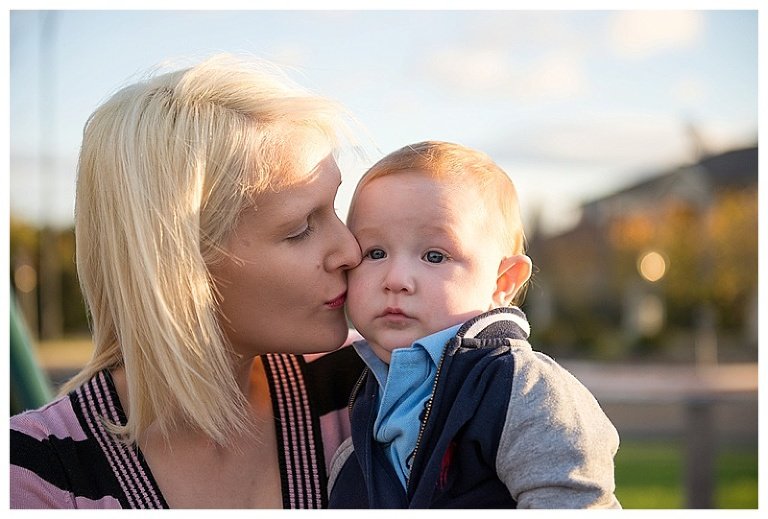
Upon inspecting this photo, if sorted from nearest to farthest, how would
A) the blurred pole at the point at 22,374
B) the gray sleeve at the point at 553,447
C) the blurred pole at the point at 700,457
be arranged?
1. the gray sleeve at the point at 553,447
2. the blurred pole at the point at 22,374
3. the blurred pole at the point at 700,457

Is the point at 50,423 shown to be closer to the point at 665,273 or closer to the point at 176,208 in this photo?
the point at 176,208

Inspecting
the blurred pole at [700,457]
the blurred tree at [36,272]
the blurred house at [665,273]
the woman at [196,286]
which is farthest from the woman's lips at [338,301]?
the blurred tree at [36,272]

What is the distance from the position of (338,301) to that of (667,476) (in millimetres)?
7942

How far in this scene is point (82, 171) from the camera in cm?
203

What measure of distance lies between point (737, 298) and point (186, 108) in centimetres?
2473

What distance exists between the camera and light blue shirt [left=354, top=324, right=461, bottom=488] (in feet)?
6.07

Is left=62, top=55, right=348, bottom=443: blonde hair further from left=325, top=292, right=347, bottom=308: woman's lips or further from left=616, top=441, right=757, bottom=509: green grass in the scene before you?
left=616, top=441, right=757, bottom=509: green grass

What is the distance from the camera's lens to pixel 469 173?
6.58 feet

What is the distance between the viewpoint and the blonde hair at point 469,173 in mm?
1995

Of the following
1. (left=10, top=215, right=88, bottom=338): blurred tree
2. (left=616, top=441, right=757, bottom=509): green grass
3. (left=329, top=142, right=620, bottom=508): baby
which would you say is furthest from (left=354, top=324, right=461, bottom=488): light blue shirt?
(left=10, top=215, right=88, bottom=338): blurred tree

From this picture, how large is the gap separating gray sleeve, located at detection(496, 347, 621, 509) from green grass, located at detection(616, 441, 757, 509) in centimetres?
572

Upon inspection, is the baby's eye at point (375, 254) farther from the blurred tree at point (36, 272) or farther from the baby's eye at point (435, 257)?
the blurred tree at point (36, 272)

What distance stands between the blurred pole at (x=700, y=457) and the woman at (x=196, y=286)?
416 centimetres
